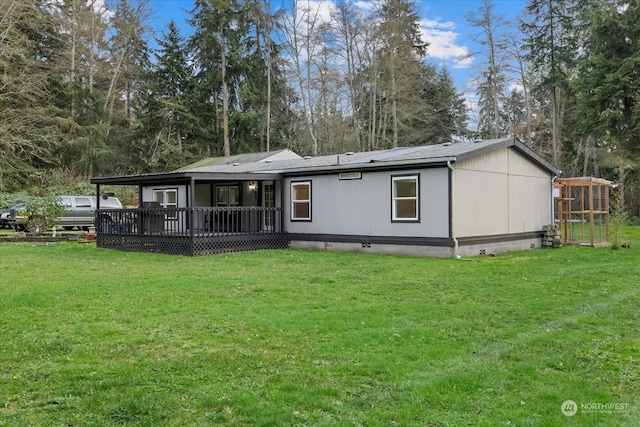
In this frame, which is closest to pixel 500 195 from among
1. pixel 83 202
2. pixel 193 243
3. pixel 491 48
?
pixel 193 243

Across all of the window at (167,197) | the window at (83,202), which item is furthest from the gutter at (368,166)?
the window at (83,202)

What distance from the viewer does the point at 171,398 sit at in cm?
343

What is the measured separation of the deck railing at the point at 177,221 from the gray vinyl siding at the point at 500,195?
587cm

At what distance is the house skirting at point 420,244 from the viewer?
492 inches

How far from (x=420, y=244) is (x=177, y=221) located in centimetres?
Answer: 681

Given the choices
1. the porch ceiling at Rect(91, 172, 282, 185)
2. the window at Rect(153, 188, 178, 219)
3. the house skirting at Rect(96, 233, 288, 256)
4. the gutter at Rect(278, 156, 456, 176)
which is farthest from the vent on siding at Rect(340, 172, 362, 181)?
the window at Rect(153, 188, 178, 219)

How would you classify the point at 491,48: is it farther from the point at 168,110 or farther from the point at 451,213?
the point at 168,110

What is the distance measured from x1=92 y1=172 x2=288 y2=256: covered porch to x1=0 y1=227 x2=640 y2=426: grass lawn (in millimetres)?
4931

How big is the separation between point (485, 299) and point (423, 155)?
7074mm

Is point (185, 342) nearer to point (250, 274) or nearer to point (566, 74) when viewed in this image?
point (250, 274)

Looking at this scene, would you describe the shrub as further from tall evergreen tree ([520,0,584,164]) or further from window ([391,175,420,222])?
tall evergreen tree ([520,0,584,164])

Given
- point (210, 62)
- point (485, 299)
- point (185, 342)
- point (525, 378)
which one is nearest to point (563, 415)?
point (525, 378)

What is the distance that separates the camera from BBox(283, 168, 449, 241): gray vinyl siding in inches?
494

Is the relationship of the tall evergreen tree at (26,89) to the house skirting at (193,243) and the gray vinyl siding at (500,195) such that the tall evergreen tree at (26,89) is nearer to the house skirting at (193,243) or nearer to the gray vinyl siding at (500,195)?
the house skirting at (193,243)
